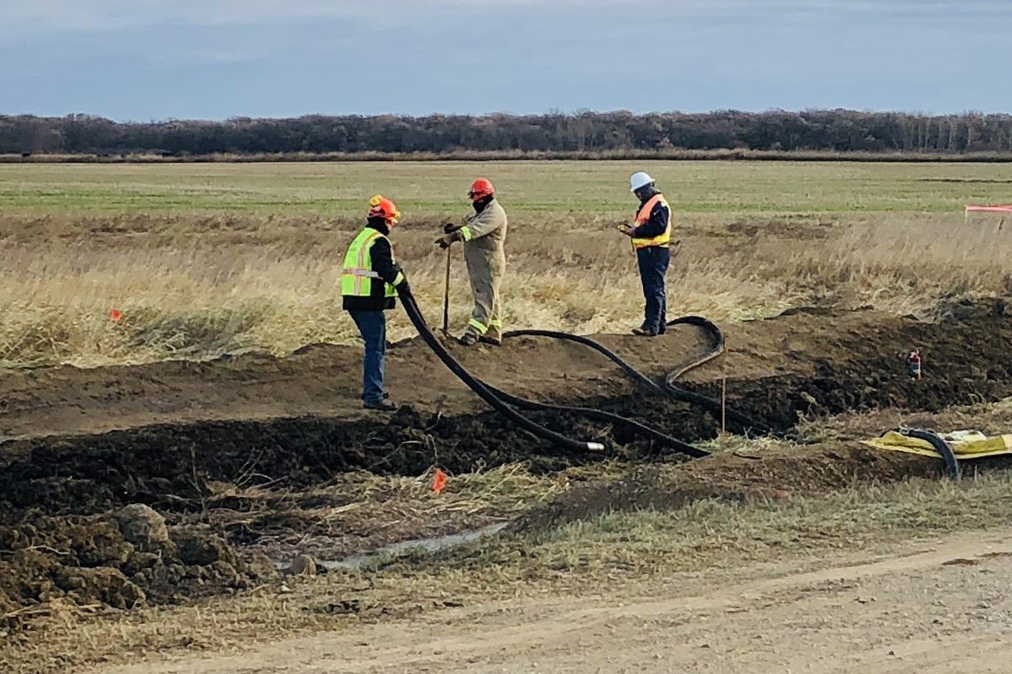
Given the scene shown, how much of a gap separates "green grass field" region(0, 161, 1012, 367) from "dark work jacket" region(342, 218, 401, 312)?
360 cm

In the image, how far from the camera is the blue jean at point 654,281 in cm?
1616

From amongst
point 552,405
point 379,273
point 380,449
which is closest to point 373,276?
point 379,273

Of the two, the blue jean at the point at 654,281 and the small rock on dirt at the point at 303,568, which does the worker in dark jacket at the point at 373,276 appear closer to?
the small rock on dirt at the point at 303,568

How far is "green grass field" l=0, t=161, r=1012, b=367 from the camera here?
16.3 meters

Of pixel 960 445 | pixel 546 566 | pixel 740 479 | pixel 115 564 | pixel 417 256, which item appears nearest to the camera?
pixel 546 566

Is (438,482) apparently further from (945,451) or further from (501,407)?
(945,451)

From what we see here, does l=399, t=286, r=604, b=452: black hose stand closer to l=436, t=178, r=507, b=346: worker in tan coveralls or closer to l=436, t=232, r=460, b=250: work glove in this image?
l=436, t=232, r=460, b=250: work glove

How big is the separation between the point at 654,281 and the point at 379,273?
16.2 ft

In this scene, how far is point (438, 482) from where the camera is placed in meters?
11.8

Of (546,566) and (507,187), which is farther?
(507,187)

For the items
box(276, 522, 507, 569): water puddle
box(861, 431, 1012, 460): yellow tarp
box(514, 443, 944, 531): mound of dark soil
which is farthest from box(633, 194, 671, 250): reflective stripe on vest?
box(276, 522, 507, 569): water puddle

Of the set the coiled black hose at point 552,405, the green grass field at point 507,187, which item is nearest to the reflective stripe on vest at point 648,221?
the coiled black hose at point 552,405

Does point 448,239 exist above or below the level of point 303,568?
above

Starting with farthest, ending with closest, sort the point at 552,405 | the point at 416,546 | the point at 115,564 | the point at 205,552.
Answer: the point at 552,405 → the point at 416,546 → the point at 205,552 → the point at 115,564
